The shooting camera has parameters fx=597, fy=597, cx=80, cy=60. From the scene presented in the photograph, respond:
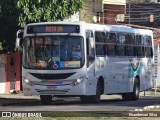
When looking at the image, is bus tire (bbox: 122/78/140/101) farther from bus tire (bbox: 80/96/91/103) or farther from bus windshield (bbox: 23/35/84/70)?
bus windshield (bbox: 23/35/84/70)

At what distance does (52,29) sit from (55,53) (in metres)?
1.04

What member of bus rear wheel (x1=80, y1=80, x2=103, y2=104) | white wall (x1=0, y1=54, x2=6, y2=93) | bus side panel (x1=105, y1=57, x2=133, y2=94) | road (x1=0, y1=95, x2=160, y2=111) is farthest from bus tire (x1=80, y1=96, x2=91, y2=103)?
white wall (x1=0, y1=54, x2=6, y2=93)

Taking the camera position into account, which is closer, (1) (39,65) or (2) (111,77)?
(1) (39,65)

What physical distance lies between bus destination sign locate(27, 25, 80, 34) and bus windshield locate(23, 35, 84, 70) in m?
0.25

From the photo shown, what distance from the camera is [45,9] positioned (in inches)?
1065

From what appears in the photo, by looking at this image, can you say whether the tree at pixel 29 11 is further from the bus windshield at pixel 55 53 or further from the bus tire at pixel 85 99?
the bus tire at pixel 85 99

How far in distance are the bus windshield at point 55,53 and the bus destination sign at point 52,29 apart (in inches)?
9.8

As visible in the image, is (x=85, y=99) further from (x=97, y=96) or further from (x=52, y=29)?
(x=52, y=29)

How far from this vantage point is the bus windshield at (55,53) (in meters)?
23.3

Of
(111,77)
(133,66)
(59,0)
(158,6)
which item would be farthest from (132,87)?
(158,6)

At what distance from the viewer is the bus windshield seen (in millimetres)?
23312

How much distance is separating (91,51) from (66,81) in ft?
5.56

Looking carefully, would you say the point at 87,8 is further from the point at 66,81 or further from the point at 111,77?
the point at 66,81

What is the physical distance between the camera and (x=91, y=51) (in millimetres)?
24047
